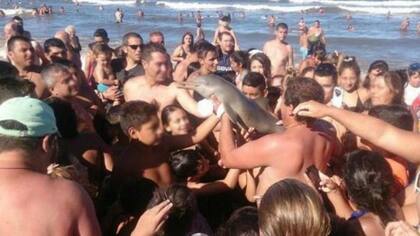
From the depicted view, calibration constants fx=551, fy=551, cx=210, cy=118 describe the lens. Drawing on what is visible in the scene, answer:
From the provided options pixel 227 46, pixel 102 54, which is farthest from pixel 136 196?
pixel 227 46

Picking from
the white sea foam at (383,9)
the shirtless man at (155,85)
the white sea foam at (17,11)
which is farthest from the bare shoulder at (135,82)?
the white sea foam at (17,11)

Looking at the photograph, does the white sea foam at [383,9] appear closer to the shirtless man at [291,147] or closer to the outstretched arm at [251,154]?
the shirtless man at [291,147]

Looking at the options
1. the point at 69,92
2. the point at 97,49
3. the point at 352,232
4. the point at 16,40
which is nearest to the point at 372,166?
the point at 352,232

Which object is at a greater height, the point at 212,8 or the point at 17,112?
the point at 17,112

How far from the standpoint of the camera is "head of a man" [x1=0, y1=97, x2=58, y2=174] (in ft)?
7.96

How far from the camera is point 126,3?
1828 inches

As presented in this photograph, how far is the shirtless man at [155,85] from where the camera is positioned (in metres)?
5.23

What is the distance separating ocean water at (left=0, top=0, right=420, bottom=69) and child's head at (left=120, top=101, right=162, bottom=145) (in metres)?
14.2

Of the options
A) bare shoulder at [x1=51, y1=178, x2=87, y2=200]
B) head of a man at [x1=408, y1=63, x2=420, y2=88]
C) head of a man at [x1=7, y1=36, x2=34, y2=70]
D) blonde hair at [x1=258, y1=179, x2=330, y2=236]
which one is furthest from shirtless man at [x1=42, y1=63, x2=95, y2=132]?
head of a man at [x1=408, y1=63, x2=420, y2=88]

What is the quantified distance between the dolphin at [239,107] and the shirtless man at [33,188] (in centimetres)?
149

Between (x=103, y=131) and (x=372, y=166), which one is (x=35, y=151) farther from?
(x=103, y=131)

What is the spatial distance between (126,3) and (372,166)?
45249 mm

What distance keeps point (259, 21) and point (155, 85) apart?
2774 centimetres

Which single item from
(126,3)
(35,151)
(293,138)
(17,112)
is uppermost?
(17,112)
